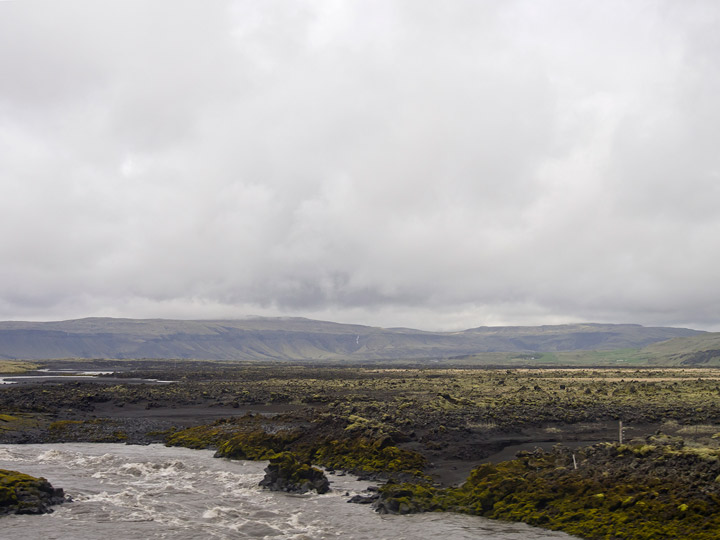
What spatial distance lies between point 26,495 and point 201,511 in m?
7.86

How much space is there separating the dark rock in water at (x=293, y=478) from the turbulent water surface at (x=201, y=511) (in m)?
0.62

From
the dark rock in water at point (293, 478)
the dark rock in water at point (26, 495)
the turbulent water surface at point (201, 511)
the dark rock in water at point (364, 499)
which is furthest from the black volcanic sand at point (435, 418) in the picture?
the dark rock in water at point (26, 495)

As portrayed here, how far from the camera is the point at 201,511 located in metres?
24.4

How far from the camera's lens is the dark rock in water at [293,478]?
27172 millimetres

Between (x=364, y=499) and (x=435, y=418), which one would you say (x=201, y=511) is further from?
(x=435, y=418)

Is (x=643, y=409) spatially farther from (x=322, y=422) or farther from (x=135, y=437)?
(x=135, y=437)

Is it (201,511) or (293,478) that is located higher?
(293,478)

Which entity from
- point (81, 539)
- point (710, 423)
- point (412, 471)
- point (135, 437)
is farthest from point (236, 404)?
point (710, 423)

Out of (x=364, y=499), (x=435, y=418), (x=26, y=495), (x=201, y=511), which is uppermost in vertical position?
(x=26, y=495)

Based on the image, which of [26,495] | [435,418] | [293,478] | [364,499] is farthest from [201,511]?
[435,418]

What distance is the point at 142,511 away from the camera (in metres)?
24.3

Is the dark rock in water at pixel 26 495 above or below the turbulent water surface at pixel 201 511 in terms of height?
above

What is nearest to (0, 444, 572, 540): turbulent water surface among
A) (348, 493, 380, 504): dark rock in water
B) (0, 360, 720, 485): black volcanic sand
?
(348, 493, 380, 504): dark rock in water

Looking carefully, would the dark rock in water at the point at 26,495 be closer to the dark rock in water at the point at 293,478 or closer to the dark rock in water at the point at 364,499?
the dark rock in water at the point at 293,478
